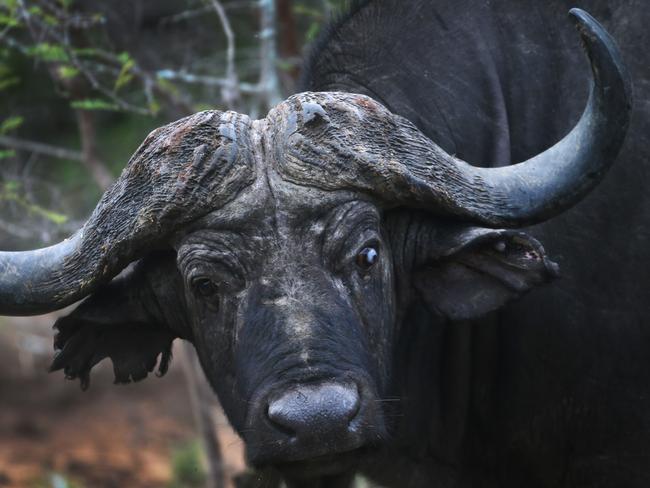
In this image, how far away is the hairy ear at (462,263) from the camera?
4.47 meters

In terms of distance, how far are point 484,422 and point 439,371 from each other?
11.4 inches

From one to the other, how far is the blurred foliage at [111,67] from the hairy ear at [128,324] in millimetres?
1624

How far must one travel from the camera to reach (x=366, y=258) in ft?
14.6

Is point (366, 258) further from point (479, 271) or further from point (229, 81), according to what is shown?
point (229, 81)

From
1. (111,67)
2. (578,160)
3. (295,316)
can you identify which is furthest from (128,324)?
(111,67)

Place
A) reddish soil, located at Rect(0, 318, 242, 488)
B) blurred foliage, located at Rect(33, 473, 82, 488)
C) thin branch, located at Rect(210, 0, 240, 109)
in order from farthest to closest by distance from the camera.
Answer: reddish soil, located at Rect(0, 318, 242, 488)
blurred foliage, located at Rect(33, 473, 82, 488)
thin branch, located at Rect(210, 0, 240, 109)

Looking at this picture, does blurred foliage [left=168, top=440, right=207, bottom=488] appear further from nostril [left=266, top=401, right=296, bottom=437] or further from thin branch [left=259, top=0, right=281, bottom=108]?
nostril [left=266, top=401, right=296, bottom=437]

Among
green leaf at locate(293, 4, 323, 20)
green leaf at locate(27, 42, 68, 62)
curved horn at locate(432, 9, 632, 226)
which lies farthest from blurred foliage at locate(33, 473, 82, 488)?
curved horn at locate(432, 9, 632, 226)

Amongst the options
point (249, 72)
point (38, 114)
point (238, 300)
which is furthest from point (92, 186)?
point (238, 300)

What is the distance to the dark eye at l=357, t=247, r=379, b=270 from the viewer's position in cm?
442

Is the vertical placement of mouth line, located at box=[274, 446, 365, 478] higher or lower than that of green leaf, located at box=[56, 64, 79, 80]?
lower

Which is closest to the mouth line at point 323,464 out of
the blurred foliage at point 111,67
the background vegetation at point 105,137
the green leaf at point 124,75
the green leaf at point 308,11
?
the background vegetation at point 105,137

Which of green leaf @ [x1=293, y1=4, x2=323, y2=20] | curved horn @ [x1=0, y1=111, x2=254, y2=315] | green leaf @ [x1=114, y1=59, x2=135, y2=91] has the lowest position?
curved horn @ [x1=0, y1=111, x2=254, y2=315]

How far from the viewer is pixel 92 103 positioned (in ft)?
22.3
